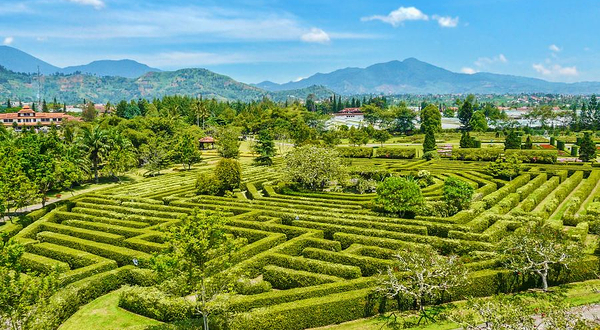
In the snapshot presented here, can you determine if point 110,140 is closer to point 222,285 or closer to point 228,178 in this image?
point 228,178

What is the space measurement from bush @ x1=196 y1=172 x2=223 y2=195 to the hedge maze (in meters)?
1.93

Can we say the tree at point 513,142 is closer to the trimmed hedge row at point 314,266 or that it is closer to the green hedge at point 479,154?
the green hedge at point 479,154

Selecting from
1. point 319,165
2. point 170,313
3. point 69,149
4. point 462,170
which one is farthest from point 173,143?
point 170,313

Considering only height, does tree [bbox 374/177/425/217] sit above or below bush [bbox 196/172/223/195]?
above

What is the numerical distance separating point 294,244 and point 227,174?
22.8 metres

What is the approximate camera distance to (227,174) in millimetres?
48000

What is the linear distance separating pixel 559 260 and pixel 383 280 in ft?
31.2

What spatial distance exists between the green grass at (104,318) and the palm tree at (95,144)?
41728 millimetres

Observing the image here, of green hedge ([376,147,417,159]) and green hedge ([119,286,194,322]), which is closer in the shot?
green hedge ([119,286,194,322])

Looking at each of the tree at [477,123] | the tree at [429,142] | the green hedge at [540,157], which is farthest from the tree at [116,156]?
the tree at [477,123]

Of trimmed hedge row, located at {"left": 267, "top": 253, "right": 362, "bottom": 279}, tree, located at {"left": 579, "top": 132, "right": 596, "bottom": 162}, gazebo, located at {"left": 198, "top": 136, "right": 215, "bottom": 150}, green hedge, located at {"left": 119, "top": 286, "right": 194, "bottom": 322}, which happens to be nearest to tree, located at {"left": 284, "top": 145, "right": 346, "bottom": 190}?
trimmed hedge row, located at {"left": 267, "top": 253, "right": 362, "bottom": 279}

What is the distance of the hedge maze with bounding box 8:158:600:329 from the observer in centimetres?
1980

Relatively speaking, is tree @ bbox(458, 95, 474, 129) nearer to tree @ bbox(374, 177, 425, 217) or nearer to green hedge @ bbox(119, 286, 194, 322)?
tree @ bbox(374, 177, 425, 217)

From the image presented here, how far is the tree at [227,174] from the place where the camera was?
1882 inches
